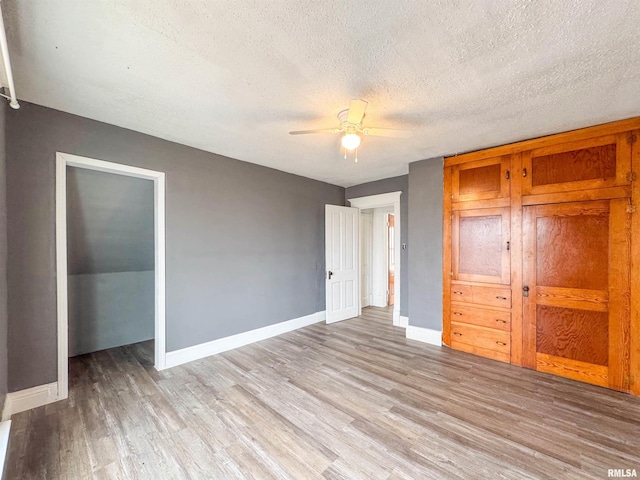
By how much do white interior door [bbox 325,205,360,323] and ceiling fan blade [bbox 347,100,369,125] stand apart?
2.69 metres

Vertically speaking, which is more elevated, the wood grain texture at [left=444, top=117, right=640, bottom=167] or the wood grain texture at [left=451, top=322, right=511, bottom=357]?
the wood grain texture at [left=444, top=117, right=640, bottom=167]

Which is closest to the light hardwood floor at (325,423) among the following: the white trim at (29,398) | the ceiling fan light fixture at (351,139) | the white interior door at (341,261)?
the white trim at (29,398)

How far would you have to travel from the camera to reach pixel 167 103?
221 centimetres

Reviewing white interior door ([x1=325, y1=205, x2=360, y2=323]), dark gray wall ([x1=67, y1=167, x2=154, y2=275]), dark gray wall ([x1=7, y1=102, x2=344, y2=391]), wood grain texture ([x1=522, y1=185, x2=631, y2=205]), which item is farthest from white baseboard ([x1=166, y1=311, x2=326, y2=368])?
wood grain texture ([x1=522, y1=185, x2=631, y2=205])

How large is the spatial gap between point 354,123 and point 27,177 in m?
2.81

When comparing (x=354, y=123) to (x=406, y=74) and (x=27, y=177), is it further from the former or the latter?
(x=27, y=177)

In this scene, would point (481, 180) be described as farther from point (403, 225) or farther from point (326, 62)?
point (326, 62)

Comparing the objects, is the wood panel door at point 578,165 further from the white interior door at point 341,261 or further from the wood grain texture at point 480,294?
the white interior door at point 341,261

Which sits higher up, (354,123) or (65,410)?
(354,123)

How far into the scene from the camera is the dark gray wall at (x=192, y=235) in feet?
7.14

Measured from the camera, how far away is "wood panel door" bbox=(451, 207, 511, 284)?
3.14m

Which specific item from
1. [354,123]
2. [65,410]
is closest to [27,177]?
[65,410]

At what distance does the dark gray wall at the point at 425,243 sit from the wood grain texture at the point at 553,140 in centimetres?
34

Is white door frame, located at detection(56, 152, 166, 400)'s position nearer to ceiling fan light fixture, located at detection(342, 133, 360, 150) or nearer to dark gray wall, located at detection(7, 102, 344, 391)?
dark gray wall, located at detection(7, 102, 344, 391)
